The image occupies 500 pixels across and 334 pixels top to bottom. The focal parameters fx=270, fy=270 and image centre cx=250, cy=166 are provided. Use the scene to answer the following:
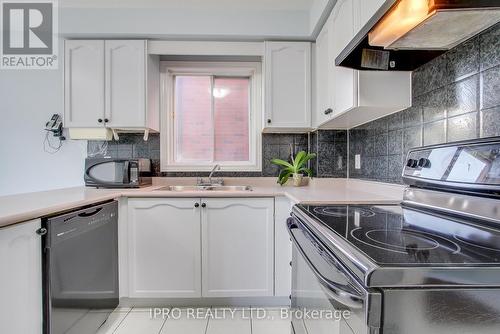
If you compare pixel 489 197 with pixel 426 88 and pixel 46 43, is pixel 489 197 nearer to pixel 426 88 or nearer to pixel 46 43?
pixel 426 88

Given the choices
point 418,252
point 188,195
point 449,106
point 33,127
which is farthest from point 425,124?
point 33,127

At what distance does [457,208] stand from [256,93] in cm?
195

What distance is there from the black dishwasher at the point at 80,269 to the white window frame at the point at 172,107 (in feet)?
2.61

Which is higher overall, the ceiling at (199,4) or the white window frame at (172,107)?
the ceiling at (199,4)

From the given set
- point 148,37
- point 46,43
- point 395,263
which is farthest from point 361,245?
point 46,43

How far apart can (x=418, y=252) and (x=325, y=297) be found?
334 millimetres

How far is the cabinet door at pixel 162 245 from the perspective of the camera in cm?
193

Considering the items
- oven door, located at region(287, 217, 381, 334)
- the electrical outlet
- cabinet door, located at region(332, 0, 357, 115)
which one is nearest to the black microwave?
oven door, located at region(287, 217, 381, 334)

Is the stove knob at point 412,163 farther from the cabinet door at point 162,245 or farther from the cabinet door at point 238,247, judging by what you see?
the cabinet door at point 162,245

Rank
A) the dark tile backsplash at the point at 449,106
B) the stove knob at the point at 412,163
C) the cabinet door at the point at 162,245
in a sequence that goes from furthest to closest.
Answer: the cabinet door at the point at 162,245
the stove knob at the point at 412,163
the dark tile backsplash at the point at 449,106

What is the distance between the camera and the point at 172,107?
256 cm

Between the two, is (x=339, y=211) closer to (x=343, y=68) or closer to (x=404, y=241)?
(x=404, y=241)

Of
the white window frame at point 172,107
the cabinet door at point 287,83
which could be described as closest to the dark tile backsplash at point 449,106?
the cabinet door at point 287,83

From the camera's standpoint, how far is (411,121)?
1452 millimetres
